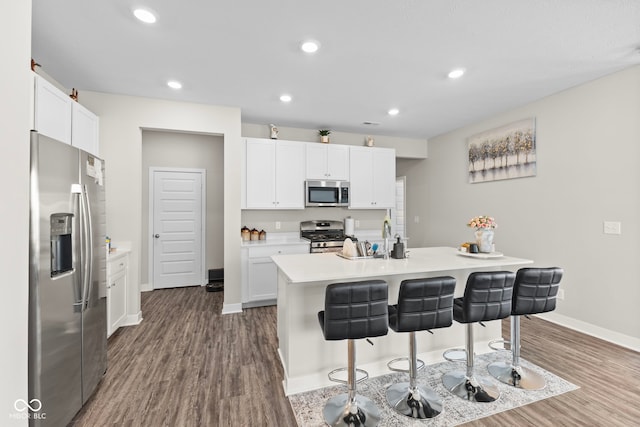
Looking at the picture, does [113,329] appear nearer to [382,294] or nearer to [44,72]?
[44,72]

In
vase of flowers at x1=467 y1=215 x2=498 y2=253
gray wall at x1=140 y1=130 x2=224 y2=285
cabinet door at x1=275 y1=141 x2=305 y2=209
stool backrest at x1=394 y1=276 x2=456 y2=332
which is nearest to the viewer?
stool backrest at x1=394 y1=276 x2=456 y2=332

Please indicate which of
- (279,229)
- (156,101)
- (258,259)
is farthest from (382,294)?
(156,101)

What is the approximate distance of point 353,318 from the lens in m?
1.71

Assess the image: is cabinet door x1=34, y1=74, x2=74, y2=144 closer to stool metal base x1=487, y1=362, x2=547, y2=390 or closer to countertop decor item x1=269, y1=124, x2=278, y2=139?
countertop decor item x1=269, y1=124, x2=278, y2=139

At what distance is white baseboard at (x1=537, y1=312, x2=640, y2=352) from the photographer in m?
2.82

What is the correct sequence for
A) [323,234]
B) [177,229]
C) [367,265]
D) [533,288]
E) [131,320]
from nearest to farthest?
1. [533,288]
2. [367,265]
3. [131,320]
4. [323,234]
5. [177,229]

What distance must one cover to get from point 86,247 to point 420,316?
226 centimetres

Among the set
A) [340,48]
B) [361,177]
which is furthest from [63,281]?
[361,177]

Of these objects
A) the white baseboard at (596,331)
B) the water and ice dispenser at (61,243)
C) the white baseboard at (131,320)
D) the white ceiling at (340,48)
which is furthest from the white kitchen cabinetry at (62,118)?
the white baseboard at (596,331)

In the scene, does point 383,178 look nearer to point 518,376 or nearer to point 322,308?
point 322,308

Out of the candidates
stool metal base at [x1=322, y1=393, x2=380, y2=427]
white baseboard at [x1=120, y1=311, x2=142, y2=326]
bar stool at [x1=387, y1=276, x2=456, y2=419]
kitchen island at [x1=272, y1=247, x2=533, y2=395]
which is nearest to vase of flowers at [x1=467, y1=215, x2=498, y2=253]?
kitchen island at [x1=272, y1=247, x2=533, y2=395]

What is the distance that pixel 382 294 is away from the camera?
1.75 m

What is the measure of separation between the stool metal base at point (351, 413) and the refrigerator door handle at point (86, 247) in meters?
1.79

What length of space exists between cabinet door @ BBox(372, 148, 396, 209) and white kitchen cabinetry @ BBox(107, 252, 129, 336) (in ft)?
12.4
